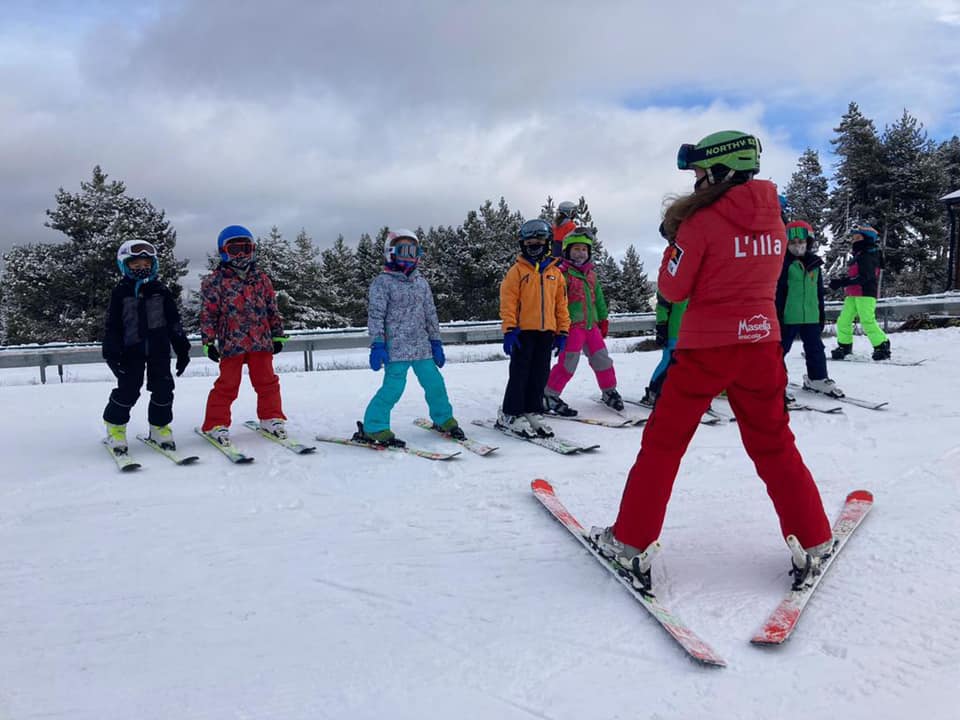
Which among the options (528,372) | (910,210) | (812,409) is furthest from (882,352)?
(910,210)

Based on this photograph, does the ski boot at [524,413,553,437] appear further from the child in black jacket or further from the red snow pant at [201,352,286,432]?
the child in black jacket

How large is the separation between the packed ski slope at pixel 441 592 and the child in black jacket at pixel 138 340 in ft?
1.12

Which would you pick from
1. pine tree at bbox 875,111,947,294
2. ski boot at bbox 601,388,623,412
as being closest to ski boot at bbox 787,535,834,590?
ski boot at bbox 601,388,623,412

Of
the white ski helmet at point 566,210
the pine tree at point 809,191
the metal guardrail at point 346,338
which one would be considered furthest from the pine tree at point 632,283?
the white ski helmet at point 566,210

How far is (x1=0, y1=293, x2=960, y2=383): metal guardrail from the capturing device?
1046 centimetres

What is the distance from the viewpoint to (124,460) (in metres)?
5.46

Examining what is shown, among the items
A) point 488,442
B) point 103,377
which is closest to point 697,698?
point 488,442

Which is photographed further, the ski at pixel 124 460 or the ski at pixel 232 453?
the ski at pixel 232 453

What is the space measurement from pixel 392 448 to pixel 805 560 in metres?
3.65

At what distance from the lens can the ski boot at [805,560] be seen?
10.0ft

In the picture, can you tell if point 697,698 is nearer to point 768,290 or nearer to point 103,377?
point 768,290

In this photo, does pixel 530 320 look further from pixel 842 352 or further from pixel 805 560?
pixel 842 352

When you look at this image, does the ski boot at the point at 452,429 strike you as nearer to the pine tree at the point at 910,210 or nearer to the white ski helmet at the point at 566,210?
the white ski helmet at the point at 566,210

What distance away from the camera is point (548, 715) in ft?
7.44
